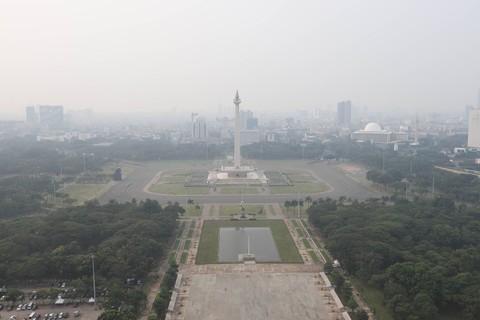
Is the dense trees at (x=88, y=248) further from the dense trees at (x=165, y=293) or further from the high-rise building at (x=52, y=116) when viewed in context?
the high-rise building at (x=52, y=116)

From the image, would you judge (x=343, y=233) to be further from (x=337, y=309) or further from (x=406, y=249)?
(x=337, y=309)

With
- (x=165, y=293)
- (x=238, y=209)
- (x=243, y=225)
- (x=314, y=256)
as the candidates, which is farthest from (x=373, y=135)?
(x=165, y=293)

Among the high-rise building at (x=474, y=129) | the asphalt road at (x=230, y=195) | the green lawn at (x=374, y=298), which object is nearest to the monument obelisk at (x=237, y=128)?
the asphalt road at (x=230, y=195)

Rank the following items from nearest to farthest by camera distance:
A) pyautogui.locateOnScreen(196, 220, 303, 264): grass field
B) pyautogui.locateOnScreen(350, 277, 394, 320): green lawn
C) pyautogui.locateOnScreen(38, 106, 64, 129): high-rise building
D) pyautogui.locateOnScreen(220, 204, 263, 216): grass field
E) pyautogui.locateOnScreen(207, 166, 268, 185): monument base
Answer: pyautogui.locateOnScreen(350, 277, 394, 320): green lawn → pyautogui.locateOnScreen(196, 220, 303, 264): grass field → pyautogui.locateOnScreen(220, 204, 263, 216): grass field → pyautogui.locateOnScreen(207, 166, 268, 185): monument base → pyautogui.locateOnScreen(38, 106, 64, 129): high-rise building

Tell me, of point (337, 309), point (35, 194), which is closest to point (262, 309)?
point (337, 309)

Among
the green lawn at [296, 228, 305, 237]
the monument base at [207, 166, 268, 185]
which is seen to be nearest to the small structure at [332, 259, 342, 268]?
the green lawn at [296, 228, 305, 237]

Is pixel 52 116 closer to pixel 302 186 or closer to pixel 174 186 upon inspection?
pixel 174 186

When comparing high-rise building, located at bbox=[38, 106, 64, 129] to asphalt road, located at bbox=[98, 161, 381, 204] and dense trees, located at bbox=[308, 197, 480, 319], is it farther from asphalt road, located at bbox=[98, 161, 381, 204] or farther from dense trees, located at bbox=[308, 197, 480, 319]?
dense trees, located at bbox=[308, 197, 480, 319]
